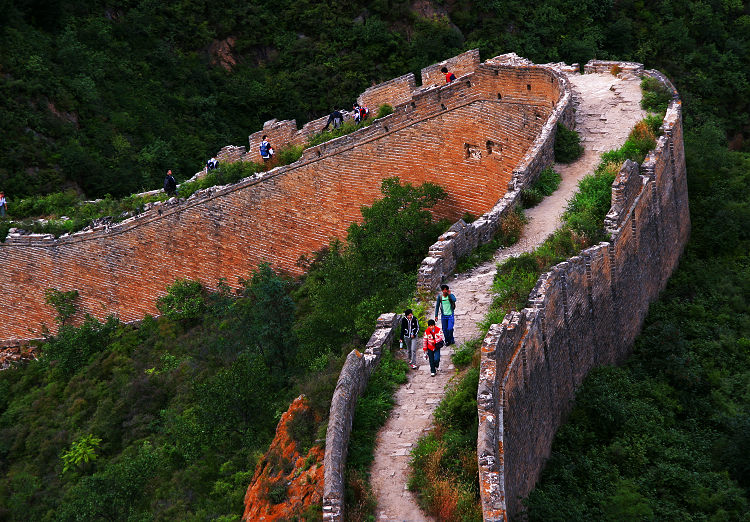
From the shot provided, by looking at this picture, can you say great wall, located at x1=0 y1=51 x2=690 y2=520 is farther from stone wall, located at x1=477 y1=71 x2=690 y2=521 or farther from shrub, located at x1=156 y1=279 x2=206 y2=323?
shrub, located at x1=156 y1=279 x2=206 y2=323

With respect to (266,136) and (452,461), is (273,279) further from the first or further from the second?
(452,461)

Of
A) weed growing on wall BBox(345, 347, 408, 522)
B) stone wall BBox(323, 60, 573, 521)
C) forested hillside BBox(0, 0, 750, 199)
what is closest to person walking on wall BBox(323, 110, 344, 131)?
stone wall BBox(323, 60, 573, 521)

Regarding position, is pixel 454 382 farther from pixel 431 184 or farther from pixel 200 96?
pixel 200 96

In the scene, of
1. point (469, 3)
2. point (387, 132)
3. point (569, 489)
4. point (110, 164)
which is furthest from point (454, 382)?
point (469, 3)

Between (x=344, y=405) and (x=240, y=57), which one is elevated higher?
(x=240, y=57)

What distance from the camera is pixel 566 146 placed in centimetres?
2170

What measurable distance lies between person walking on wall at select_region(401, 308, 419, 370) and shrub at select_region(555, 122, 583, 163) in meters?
7.59

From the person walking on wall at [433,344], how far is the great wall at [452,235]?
0.85 metres

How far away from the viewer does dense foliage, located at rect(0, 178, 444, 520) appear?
1727 cm

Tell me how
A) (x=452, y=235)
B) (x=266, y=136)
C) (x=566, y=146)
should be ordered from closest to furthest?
(x=452, y=235) → (x=566, y=146) → (x=266, y=136)

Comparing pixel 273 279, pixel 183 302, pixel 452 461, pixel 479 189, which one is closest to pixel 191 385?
pixel 273 279

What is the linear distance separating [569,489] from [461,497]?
327 centimetres

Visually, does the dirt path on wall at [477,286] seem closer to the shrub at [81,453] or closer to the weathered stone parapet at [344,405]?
the weathered stone parapet at [344,405]

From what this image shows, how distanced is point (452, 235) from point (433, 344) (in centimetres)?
374
